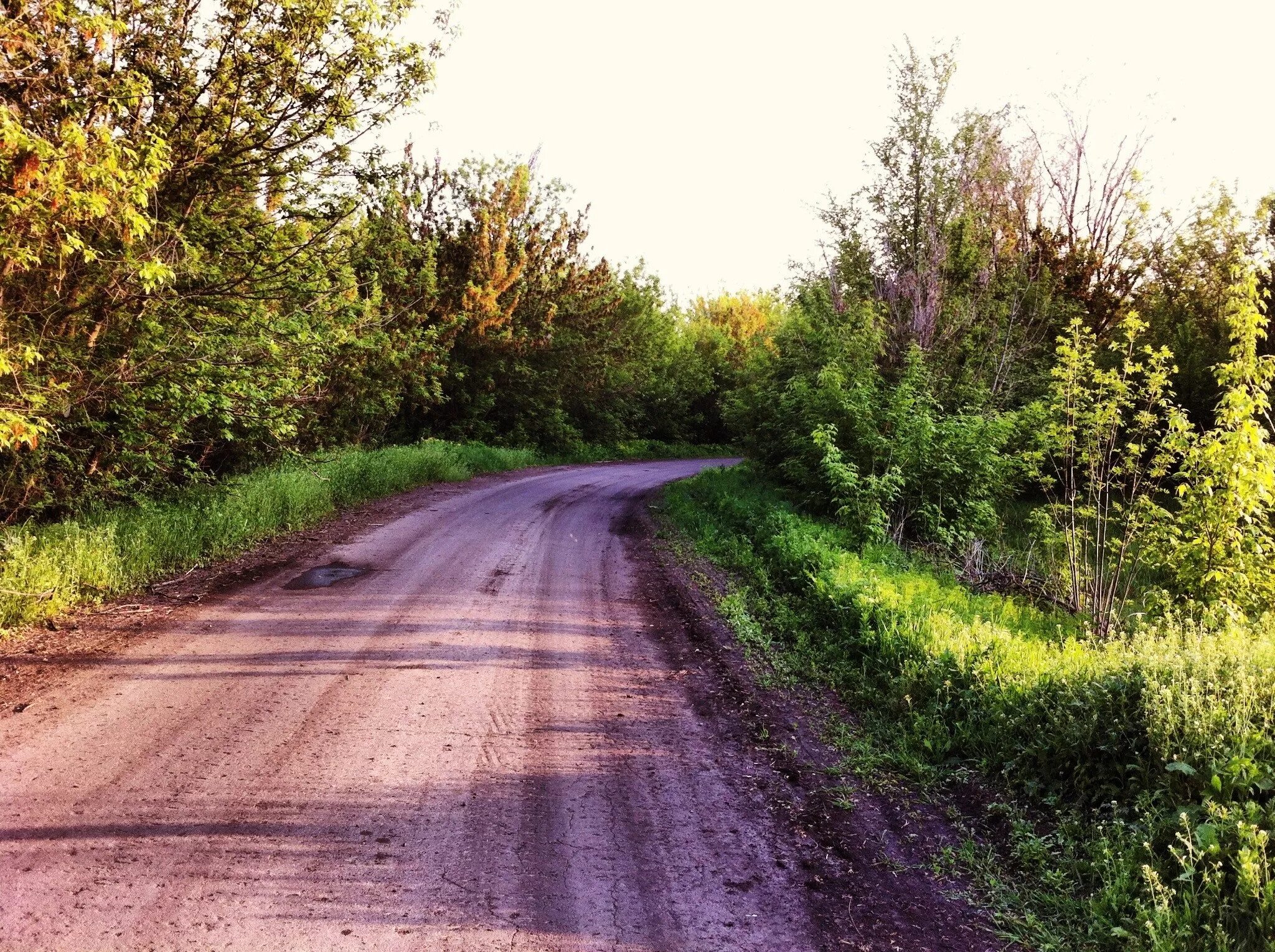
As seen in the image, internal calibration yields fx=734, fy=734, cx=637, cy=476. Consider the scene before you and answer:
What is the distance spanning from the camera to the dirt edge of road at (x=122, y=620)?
17.3 feet

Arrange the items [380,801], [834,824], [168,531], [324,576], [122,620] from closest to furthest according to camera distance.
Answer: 1. [380,801]
2. [834,824]
3. [122,620]
4. [168,531]
5. [324,576]

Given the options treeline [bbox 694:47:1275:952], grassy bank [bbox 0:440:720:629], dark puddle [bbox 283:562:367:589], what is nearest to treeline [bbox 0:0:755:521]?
grassy bank [bbox 0:440:720:629]

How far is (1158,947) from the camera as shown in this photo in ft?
9.60

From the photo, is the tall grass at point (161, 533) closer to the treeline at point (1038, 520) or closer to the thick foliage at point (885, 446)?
the treeline at point (1038, 520)

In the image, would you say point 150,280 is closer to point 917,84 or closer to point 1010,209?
point 917,84

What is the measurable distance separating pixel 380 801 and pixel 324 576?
17.3 feet

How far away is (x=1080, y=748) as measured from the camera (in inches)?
172

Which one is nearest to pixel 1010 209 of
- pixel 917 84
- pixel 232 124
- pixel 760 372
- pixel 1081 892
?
pixel 917 84

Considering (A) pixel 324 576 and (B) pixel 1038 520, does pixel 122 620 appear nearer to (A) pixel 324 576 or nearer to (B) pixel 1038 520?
(A) pixel 324 576

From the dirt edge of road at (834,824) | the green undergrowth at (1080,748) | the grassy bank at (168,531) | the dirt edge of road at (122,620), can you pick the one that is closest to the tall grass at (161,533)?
the grassy bank at (168,531)

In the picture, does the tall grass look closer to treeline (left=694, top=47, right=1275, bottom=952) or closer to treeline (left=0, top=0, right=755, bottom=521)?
treeline (left=0, top=0, right=755, bottom=521)

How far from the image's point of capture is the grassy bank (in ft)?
21.4

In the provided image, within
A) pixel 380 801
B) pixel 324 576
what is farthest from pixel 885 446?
pixel 380 801

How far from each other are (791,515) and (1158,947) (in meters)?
8.65
